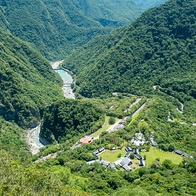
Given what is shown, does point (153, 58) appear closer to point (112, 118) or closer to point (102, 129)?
point (112, 118)

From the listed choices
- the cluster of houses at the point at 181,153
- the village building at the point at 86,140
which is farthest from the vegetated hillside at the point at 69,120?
the cluster of houses at the point at 181,153

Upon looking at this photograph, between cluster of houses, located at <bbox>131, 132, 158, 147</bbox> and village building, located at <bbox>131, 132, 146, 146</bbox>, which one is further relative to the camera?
village building, located at <bbox>131, 132, 146, 146</bbox>

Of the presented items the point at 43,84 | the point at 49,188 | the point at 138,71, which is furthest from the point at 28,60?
the point at 49,188

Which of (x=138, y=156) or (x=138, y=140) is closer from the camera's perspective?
(x=138, y=156)

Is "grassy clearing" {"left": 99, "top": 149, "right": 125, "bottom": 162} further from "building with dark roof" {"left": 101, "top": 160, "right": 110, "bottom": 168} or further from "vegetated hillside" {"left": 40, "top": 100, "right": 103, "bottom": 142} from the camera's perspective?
"vegetated hillside" {"left": 40, "top": 100, "right": 103, "bottom": 142}

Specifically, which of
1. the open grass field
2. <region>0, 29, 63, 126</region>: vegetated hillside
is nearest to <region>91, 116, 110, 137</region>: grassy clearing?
the open grass field

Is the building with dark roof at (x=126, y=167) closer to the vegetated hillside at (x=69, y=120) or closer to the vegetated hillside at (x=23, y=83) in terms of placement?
the vegetated hillside at (x=69, y=120)

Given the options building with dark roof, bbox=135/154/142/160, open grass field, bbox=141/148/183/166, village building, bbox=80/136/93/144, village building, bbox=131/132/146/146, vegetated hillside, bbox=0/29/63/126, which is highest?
open grass field, bbox=141/148/183/166

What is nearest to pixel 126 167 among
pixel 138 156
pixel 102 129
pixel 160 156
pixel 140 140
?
pixel 138 156
